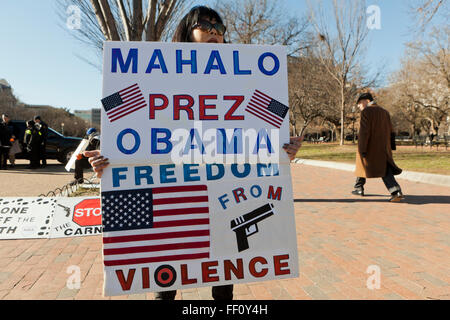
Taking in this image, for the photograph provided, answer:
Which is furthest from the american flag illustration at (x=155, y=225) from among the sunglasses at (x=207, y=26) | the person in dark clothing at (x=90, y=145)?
the person in dark clothing at (x=90, y=145)

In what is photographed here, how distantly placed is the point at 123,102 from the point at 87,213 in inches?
125

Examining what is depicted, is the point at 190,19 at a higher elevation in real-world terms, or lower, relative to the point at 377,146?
higher

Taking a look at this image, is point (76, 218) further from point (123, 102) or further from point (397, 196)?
point (397, 196)

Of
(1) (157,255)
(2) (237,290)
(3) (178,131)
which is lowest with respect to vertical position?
(2) (237,290)

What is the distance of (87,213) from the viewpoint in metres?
4.38

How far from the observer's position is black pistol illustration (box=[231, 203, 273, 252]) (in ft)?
5.72

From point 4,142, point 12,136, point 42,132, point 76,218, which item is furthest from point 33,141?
point 76,218

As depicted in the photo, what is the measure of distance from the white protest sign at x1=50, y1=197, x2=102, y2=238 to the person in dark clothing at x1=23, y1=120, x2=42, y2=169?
893cm

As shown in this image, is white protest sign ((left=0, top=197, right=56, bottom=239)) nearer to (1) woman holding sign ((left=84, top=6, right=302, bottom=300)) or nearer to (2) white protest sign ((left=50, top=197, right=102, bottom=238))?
(2) white protest sign ((left=50, top=197, right=102, bottom=238))

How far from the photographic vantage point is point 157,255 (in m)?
1.67

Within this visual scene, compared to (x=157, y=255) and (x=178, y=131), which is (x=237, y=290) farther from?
(x=178, y=131)

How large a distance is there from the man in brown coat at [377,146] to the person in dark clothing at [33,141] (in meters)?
11.2
